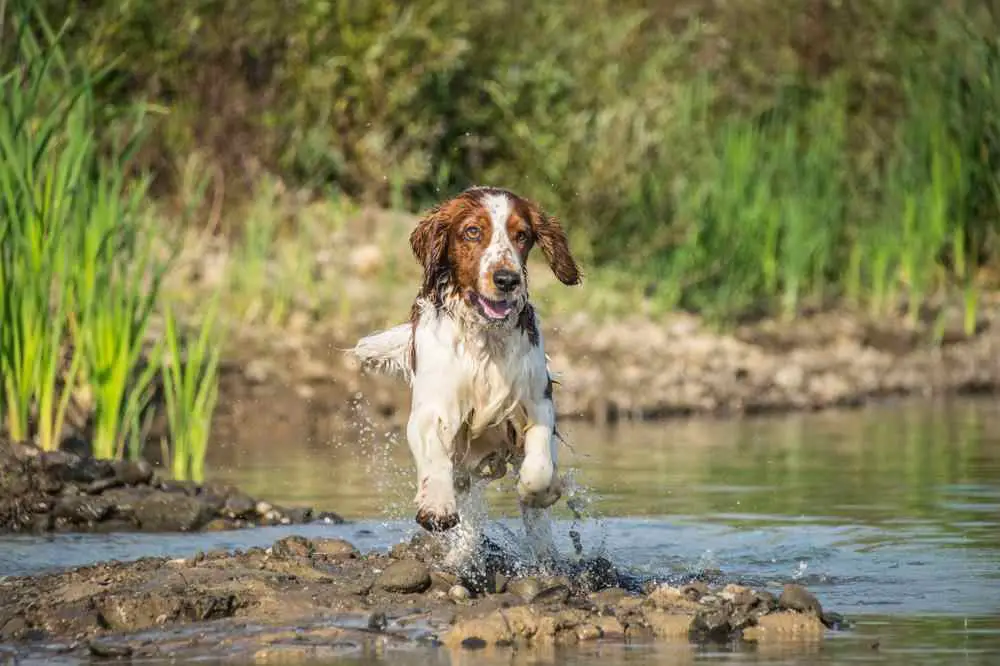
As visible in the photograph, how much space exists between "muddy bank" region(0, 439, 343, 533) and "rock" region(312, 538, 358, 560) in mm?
1404

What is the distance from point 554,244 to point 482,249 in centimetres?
51

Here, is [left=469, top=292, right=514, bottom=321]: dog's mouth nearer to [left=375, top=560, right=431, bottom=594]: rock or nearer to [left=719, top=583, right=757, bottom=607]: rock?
[left=375, top=560, right=431, bottom=594]: rock

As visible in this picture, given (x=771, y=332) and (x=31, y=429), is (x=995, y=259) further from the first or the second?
(x=31, y=429)

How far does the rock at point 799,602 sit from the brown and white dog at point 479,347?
1.15m

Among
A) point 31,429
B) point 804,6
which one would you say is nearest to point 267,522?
point 31,429

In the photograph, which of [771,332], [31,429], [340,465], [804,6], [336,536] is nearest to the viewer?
[336,536]

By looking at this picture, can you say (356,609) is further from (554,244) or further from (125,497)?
(125,497)

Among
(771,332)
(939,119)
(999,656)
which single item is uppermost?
(939,119)

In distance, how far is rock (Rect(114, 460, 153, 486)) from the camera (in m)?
10.1

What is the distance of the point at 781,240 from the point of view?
17.9m

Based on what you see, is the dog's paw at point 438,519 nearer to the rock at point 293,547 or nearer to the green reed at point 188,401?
the rock at point 293,547

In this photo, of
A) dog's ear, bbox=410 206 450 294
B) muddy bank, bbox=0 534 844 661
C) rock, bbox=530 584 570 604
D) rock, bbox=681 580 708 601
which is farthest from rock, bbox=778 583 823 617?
dog's ear, bbox=410 206 450 294

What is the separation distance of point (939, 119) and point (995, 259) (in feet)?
5.95

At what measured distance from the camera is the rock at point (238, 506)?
32.9ft
